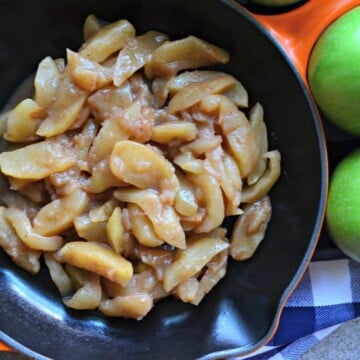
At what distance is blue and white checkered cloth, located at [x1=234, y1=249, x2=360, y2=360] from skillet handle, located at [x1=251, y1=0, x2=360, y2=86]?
0.46 metres

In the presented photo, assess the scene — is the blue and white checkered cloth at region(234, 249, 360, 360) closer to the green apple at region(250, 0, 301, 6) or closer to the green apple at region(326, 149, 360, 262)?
the green apple at region(326, 149, 360, 262)

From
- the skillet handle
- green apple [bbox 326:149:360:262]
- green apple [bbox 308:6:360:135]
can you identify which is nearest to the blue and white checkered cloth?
green apple [bbox 326:149:360:262]

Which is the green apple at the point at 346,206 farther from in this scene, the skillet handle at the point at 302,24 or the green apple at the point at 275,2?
the green apple at the point at 275,2

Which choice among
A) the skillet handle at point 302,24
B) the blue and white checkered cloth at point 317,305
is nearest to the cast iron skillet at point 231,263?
the skillet handle at point 302,24

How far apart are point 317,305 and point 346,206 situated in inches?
11.3

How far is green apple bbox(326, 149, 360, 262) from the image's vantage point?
A: 1.40m

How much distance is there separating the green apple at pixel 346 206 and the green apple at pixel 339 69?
10 cm

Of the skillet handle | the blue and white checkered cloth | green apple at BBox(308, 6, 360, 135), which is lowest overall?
the blue and white checkered cloth

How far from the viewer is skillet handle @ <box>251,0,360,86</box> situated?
4.44 ft

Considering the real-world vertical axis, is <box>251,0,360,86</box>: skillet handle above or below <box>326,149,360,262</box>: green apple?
Result: above

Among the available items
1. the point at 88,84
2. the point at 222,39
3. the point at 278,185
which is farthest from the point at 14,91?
the point at 278,185

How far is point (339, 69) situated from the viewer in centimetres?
136

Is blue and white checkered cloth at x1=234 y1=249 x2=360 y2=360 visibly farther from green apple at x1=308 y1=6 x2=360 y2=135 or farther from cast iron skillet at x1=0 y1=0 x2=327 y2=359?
green apple at x1=308 y1=6 x2=360 y2=135

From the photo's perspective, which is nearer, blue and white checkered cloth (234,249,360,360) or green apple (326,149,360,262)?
green apple (326,149,360,262)
